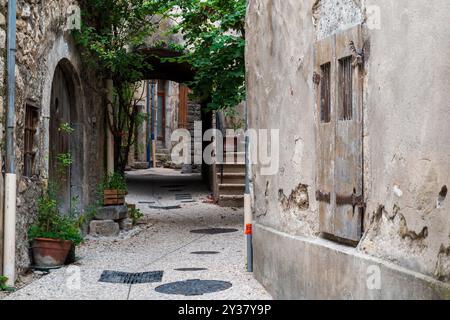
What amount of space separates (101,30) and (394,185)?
7.24 meters

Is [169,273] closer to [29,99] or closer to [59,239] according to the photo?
[59,239]

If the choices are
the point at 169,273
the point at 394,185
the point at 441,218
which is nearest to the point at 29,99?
the point at 169,273

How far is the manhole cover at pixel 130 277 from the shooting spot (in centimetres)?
611

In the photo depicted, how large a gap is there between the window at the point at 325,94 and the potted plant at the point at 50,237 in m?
3.53

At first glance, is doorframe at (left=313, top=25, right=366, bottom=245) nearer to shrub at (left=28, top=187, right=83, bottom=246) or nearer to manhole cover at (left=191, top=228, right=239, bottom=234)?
shrub at (left=28, top=187, right=83, bottom=246)

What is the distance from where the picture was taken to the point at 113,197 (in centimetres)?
985

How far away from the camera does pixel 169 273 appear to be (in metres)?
6.54

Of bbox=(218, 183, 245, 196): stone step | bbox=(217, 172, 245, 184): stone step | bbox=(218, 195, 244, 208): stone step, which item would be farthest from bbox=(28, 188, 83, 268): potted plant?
bbox=(217, 172, 245, 184): stone step

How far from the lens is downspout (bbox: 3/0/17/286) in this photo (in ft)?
17.8

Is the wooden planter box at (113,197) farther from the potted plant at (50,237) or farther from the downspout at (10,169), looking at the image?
the downspout at (10,169)

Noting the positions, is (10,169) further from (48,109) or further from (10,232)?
(48,109)

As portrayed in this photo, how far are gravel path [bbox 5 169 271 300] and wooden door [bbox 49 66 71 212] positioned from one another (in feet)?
2.77

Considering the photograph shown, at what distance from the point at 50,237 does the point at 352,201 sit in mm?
3893

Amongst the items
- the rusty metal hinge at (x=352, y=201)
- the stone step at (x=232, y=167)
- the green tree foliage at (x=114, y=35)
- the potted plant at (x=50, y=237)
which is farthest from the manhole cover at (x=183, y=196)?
the rusty metal hinge at (x=352, y=201)
